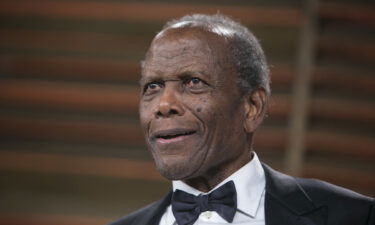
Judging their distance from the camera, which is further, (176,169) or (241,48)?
(241,48)

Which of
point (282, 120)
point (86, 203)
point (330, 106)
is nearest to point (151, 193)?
point (86, 203)

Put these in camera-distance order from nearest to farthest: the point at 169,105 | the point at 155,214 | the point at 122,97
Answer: the point at 169,105 < the point at 155,214 < the point at 122,97

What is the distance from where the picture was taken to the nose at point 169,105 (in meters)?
2.07

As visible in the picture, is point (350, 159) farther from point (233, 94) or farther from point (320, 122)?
point (233, 94)

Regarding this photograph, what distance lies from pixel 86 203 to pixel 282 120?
4.73 ft

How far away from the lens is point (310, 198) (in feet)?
7.01

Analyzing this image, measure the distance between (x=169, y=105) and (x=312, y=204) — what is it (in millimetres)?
525

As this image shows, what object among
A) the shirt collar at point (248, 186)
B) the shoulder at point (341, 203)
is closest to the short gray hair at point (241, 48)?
the shirt collar at point (248, 186)

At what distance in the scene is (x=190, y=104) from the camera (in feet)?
6.88

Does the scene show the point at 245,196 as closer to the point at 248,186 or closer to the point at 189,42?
the point at 248,186

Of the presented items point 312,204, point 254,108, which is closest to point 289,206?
point 312,204

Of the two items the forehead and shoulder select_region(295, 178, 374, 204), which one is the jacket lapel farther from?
the forehead

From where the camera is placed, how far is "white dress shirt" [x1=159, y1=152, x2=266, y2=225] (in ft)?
7.09

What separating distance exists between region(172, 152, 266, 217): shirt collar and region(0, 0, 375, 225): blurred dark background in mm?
2283
